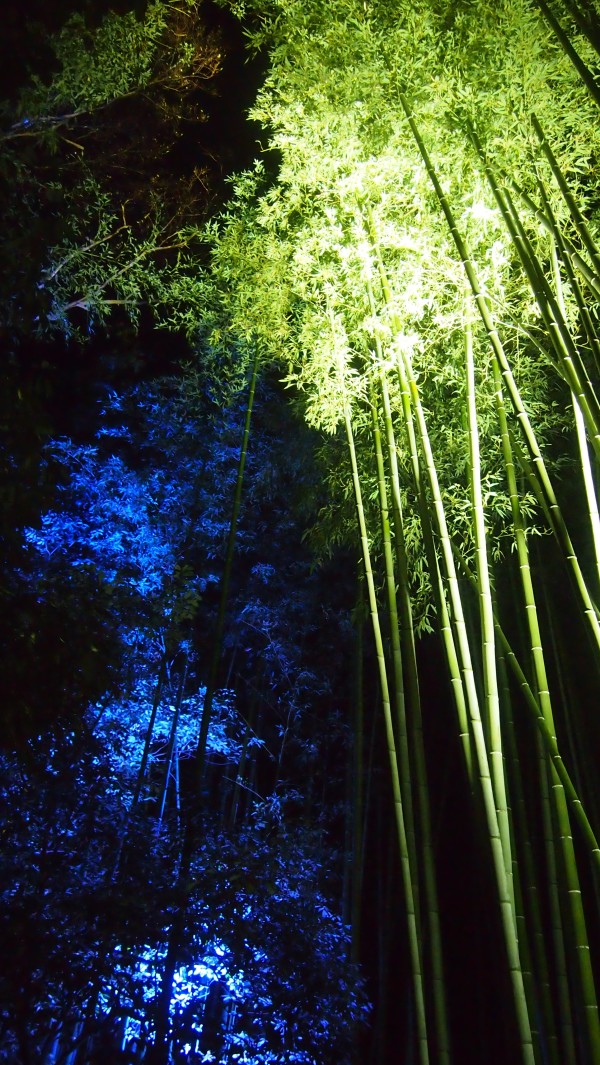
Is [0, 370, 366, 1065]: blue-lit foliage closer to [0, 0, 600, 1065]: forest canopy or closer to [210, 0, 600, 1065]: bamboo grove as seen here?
[0, 0, 600, 1065]: forest canopy

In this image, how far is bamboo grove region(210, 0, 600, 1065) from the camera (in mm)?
1921

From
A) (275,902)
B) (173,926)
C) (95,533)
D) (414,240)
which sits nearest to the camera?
(414,240)

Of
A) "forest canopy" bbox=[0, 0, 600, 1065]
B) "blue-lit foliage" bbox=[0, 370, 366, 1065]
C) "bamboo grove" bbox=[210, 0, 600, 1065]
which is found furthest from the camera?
"blue-lit foliage" bbox=[0, 370, 366, 1065]

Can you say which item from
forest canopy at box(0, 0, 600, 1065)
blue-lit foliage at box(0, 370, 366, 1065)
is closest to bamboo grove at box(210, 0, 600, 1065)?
forest canopy at box(0, 0, 600, 1065)

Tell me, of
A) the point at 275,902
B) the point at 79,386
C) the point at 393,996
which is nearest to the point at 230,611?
the point at 79,386

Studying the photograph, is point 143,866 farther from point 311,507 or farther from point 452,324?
point 452,324

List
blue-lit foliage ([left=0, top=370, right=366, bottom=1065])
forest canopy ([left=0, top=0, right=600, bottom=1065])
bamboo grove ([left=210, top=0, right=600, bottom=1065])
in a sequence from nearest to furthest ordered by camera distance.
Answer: bamboo grove ([left=210, top=0, right=600, bottom=1065]) < forest canopy ([left=0, top=0, right=600, bottom=1065]) < blue-lit foliage ([left=0, top=370, right=366, bottom=1065])

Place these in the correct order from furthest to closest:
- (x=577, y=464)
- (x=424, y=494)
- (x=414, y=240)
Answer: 1. (x=577, y=464)
2. (x=414, y=240)
3. (x=424, y=494)

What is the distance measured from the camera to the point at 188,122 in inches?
209

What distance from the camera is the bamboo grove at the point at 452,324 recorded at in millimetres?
1921

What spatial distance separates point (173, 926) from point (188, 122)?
5.16 metres

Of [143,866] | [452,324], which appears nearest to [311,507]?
[452,324]

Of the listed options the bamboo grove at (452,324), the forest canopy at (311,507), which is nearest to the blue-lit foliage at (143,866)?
the forest canopy at (311,507)

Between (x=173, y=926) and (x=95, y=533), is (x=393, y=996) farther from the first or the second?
(x=95, y=533)
